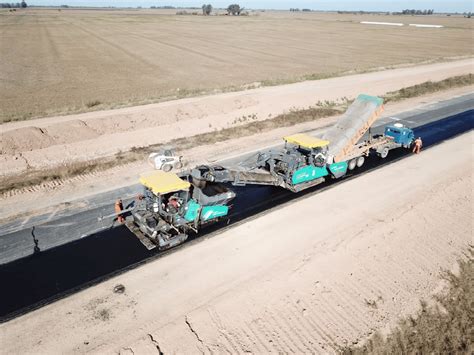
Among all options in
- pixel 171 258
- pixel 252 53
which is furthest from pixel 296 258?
pixel 252 53

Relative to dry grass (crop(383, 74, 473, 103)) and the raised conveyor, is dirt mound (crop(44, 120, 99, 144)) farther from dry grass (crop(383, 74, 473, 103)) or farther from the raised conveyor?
dry grass (crop(383, 74, 473, 103))

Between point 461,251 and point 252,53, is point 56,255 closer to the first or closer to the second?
point 461,251

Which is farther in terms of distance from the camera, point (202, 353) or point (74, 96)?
point (74, 96)

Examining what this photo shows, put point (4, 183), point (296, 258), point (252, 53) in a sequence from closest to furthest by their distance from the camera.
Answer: point (296, 258) → point (4, 183) → point (252, 53)

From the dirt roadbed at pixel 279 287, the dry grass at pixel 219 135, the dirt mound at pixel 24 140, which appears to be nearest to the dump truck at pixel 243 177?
the dirt roadbed at pixel 279 287

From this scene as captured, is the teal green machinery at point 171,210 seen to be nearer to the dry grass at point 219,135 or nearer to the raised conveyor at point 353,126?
the dry grass at point 219,135

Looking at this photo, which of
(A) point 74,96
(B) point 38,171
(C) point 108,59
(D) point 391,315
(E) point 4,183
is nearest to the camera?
(D) point 391,315
